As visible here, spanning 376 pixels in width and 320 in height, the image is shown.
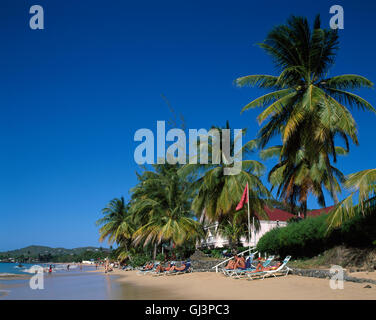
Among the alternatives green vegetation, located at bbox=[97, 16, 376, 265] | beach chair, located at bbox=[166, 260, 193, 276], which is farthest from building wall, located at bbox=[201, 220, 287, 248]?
beach chair, located at bbox=[166, 260, 193, 276]

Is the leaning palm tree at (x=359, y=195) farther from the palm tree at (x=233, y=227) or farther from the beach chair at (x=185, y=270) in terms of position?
the beach chair at (x=185, y=270)

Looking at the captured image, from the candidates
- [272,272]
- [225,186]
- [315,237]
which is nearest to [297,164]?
[225,186]

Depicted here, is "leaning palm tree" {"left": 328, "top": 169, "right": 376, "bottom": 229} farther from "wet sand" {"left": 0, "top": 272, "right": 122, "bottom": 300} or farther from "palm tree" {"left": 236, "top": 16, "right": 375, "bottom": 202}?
"wet sand" {"left": 0, "top": 272, "right": 122, "bottom": 300}

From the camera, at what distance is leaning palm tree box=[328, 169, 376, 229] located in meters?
10.6

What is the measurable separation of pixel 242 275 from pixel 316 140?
269 inches

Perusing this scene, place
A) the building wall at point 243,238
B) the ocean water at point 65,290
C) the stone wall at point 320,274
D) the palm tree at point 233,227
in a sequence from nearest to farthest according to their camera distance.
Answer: the stone wall at point 320,274 → the ocean water at point 65,290 → the palm tree at point 233,227 → the building wall at point 243,238

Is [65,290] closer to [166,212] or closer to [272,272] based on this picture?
[272,272]

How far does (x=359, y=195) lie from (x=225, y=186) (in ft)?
35.8

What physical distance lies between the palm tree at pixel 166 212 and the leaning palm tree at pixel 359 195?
15359 millimetres

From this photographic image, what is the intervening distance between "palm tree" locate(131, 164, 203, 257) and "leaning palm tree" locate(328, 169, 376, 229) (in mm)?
15359

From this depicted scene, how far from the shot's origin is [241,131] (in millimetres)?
22656

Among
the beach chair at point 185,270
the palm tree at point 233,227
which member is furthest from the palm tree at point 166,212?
the palm tree at point 233,227

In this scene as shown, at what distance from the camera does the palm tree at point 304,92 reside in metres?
15.2
